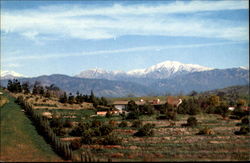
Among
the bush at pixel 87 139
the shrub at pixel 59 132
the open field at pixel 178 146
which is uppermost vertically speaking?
the shrub at pixel 59 132

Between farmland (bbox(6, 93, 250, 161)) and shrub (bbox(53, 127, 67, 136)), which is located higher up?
shrub (bbox(53, 127, 67, 136))

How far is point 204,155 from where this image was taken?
5950cm

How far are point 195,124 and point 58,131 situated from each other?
1464 inches

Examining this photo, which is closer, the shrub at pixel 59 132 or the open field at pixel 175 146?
the open field at pixel 175 146

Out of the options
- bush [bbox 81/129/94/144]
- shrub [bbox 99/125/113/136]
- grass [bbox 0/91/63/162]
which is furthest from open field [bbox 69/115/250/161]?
grass [bbox 0/91/63/162]

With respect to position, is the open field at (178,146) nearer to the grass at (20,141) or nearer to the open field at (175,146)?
the open field at (175,146)

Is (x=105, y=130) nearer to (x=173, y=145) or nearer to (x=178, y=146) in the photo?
(x=173, y=145)

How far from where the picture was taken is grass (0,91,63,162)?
167 ft

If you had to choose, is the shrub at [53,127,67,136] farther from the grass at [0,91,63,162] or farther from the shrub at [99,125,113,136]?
the shrub at [99,125,113,136]

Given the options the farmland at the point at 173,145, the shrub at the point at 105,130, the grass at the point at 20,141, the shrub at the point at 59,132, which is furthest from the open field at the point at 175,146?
the grass at the point at 20,141

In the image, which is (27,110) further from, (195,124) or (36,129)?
(195,124)

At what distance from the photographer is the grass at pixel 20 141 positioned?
5075 centimetres

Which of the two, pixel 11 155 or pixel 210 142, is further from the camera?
pixel 210 142

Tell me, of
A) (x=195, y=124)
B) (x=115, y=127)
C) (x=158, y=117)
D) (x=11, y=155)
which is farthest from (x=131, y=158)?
(x=158, y=117)
